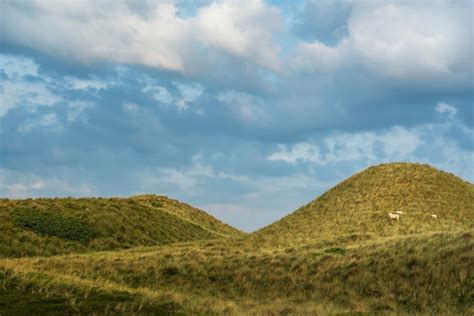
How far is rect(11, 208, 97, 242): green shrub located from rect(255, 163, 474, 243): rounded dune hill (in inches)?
737

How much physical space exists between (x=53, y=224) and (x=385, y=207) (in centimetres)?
3410

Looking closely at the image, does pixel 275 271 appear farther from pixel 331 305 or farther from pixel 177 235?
pixel 177 235

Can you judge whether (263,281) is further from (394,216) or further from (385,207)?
(385,207)

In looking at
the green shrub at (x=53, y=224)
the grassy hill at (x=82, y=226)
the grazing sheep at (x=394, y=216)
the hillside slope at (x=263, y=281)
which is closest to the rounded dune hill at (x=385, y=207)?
the grazing sheep at (x=394, y=216)

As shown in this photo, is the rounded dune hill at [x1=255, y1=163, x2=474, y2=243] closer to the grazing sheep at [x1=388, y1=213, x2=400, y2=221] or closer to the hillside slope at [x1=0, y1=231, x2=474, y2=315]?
the grazing sheep at [x1=388, y1=213, x2=400, y2=221]

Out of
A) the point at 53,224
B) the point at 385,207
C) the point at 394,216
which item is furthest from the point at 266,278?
the point at 385,207

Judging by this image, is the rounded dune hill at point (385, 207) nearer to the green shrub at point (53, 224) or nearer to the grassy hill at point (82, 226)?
the grassy hill at point (82, 226)

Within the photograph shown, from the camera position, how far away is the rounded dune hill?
49812 millimetres

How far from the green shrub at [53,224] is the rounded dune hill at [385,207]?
18.7m

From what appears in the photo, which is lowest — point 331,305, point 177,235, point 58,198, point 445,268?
point 331,305

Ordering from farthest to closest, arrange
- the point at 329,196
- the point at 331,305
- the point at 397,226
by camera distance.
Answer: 1. the point at 329,196
2. the point at 397,226
3. the point at 331,305

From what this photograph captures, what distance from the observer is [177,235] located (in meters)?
53.6

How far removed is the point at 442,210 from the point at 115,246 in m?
34.2

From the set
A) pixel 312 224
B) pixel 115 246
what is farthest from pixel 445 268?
pixel 312 224
